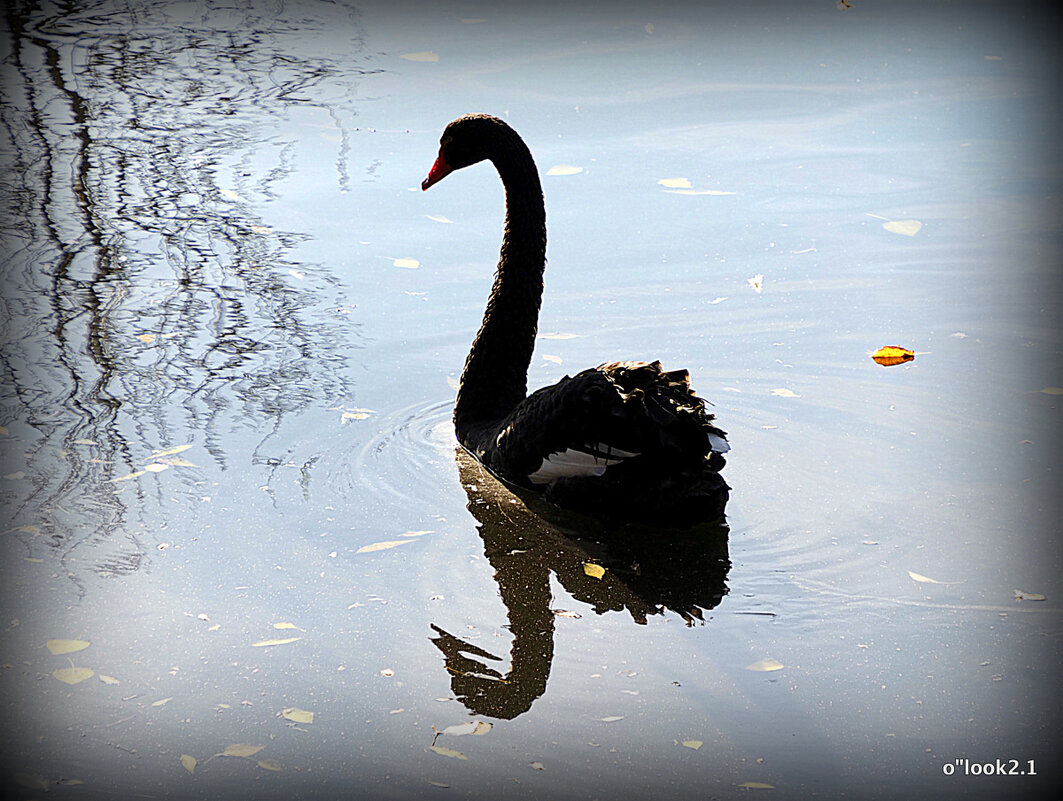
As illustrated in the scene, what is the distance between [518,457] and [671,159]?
3516 millimetres

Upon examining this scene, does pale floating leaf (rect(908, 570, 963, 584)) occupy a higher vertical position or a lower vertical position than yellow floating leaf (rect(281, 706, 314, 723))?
higher

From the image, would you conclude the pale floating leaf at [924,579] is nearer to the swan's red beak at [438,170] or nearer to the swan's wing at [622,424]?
the swan's wing at [622,424]

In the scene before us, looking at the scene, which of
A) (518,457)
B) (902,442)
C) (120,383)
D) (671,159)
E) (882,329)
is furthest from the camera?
(671,159)

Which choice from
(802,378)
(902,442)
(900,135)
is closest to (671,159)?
(900,135)

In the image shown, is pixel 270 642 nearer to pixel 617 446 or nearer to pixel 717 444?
pixel 617 446

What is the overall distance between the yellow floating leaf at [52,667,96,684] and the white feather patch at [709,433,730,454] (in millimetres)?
Answer: 1824

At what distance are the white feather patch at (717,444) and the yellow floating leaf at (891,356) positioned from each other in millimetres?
1465

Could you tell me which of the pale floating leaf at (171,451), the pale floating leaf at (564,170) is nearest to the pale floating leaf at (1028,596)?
the pale floating leaf at (171,451)

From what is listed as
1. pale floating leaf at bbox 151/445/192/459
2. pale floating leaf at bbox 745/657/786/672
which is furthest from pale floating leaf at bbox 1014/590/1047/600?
pale floating leaf at bbox 151/445/192/459

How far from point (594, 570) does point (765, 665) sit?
657mm

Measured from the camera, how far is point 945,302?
212 inches

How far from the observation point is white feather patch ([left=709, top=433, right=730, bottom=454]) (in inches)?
142

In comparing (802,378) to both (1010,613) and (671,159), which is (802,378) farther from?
(671,159)

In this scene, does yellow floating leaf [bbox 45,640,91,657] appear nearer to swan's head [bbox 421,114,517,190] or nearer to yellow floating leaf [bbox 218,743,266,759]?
yellow floating leaf [bbox 218,743,266,759]
